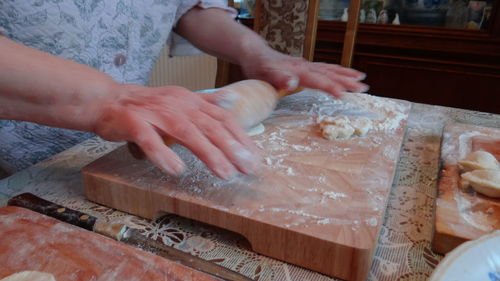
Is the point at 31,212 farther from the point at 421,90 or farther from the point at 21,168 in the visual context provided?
the point at 421,90

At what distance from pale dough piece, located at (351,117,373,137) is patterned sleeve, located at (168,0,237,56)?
592 mm

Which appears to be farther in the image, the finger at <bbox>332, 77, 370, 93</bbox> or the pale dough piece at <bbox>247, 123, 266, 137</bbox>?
the finger at <bbox>332, 77, 370, 93</bbox>

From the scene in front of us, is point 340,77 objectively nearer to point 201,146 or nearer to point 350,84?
point 350,84

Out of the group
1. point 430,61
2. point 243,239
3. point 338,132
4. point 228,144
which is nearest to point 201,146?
point 228,144

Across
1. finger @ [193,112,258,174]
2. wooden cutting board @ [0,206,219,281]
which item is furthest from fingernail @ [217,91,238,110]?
wooden cutting board @ [0,206,219,281]

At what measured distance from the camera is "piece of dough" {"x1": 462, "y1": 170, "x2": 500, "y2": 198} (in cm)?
61

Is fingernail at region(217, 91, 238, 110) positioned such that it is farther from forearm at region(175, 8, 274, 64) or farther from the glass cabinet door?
the glass cabinet door

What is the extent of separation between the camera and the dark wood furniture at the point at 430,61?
2.23 m

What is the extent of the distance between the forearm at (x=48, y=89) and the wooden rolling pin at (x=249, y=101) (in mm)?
231

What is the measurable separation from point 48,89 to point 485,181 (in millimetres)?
734

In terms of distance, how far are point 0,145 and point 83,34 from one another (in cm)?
32

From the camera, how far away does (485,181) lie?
2.04 feet

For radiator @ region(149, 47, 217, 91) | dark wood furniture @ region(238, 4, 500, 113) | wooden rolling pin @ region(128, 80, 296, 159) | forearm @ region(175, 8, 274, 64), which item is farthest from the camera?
radiator @ region(149, 47, 217, 91)

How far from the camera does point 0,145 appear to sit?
86 cm
